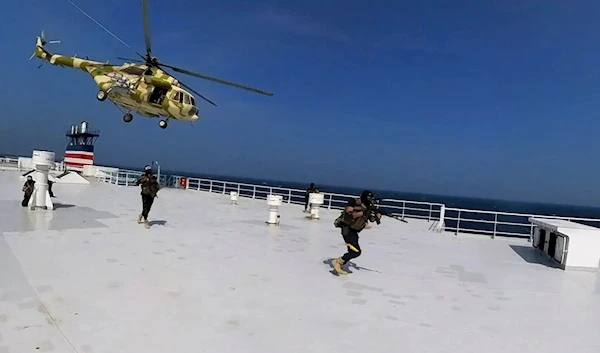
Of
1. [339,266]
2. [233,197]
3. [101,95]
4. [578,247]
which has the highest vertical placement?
[101,95]

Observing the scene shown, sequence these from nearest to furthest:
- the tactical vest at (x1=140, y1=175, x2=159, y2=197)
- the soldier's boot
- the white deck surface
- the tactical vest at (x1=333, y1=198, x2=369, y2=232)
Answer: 1. the white deck surface
2. the tactical vest at (x1=333, y1=198, x2=369, y2=232)
3. the soldier's boot
4. the tactical vest at (x1=140, y1=175, x2=159, y2=197)

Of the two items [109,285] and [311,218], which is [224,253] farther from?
[311,218]

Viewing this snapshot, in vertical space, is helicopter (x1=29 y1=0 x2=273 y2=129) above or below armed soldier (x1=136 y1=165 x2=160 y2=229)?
above

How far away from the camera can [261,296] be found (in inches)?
199

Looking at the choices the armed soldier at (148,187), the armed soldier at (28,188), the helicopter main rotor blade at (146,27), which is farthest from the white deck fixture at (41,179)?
the helicopter main rotor blade at (146,27)

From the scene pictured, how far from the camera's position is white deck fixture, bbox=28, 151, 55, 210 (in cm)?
997

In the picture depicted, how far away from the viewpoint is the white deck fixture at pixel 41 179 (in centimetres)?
997

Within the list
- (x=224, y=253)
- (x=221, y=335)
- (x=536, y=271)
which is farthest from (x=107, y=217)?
(x=536, y=271)

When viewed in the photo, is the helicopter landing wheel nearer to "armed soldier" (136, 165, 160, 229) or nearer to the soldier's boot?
"armed soldier" (136, 165, 160, 229)

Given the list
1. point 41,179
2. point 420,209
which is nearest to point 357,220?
point 41,179

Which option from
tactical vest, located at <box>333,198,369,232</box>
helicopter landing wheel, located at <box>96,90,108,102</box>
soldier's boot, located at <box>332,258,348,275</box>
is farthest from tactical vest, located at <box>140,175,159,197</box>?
helicopter landing wheel, located at <box>96,90,108,102</box>

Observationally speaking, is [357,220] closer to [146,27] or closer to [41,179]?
[41,179]

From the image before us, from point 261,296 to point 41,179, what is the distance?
832cm

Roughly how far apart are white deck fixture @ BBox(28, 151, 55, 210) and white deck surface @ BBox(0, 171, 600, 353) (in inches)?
49.4
